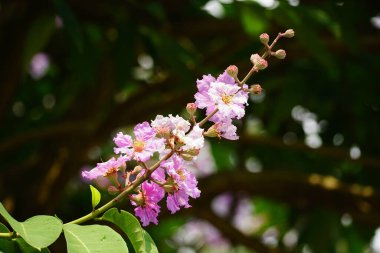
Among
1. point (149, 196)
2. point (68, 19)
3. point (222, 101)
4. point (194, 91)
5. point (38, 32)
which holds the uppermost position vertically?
point (222, 101)

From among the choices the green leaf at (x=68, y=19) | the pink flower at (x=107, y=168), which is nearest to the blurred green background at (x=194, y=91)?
the green leaf at (x=68, y=19)

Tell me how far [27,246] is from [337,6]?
1263 mm

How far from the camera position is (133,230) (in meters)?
0.80

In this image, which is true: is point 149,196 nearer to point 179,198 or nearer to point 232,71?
point 179,198

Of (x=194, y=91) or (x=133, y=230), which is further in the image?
(x=194, y=91)

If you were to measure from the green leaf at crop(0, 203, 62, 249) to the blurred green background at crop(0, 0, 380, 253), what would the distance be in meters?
0.81

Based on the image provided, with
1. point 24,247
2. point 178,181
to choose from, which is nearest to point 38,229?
point 24,247

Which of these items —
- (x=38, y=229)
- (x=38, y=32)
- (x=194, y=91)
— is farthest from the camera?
(x=194, y=91)

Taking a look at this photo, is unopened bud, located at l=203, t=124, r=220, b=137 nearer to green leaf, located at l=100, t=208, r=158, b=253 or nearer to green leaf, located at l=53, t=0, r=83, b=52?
green leaf, located at l=100, t=208, r=158, b=253

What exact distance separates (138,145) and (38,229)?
5.6 inches

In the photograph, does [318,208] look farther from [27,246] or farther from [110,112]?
[27,246]

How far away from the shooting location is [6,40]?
200cm

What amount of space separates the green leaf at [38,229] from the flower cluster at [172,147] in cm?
8

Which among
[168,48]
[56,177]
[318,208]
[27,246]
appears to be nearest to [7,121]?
[56,177]
